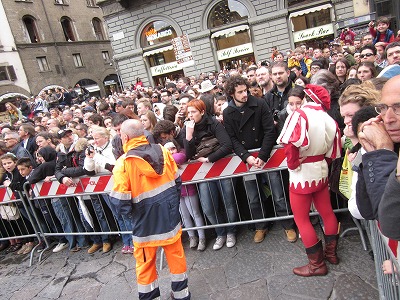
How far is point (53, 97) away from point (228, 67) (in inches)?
431

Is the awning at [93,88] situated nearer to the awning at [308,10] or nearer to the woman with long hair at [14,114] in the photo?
the woman with long hair at [14,114]

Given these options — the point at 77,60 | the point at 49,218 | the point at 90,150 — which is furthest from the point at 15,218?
the point at 77,60

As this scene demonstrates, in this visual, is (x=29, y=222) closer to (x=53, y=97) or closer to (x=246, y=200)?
(x=246, y=200)

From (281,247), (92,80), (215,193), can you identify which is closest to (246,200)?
(215,193)

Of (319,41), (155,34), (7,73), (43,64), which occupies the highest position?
(43,64)

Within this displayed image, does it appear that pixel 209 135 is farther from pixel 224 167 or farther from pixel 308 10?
pixel 308 10

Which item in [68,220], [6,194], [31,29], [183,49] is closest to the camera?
[68,220]

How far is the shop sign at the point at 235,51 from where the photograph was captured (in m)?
20.1

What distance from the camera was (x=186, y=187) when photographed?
4.01m

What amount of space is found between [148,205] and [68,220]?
238cm

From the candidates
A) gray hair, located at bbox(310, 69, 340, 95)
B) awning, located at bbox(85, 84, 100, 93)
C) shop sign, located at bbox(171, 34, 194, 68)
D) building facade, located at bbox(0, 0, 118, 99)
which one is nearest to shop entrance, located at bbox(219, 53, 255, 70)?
shop sign, located at bbox(171, 34, 194, 68)

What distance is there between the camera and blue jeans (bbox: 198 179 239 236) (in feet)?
12.9

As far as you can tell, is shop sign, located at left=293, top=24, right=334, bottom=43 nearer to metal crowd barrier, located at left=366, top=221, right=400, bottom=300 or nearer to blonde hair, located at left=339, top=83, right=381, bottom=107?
blonde hair, located at left=339, top=83, right=381, bottom=107

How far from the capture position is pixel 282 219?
3.82 meters
